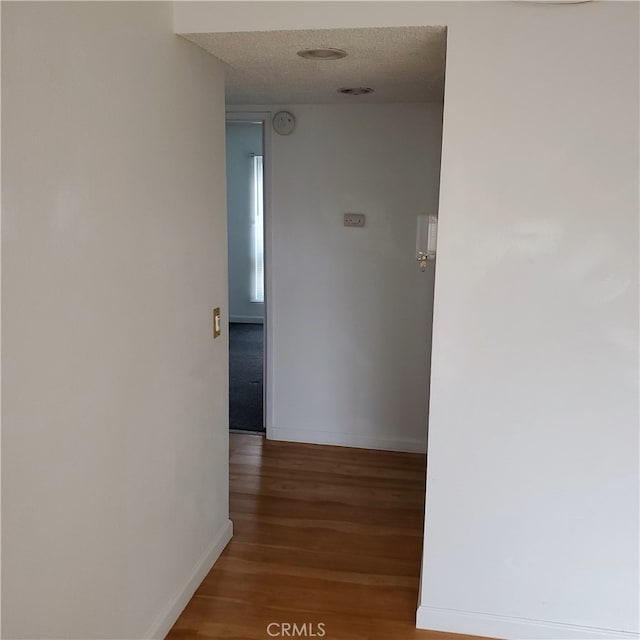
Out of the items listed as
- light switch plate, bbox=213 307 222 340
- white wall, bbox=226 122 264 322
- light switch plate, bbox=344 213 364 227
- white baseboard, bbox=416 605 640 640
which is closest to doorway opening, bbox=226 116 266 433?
white wall, bbox=226 122 264 322

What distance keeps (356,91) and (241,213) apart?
5040 mm

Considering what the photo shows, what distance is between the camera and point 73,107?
63.1 inches

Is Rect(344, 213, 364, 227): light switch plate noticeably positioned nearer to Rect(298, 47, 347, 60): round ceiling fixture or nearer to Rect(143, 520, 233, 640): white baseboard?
Rect(298, 47, 347, 60): round ceiling fixture

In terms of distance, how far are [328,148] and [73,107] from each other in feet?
8.31

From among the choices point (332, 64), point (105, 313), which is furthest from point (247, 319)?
point (105, 313)

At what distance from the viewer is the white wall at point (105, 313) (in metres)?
1.43

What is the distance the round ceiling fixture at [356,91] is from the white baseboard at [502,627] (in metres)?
2.49

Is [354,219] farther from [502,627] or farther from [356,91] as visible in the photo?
[502,627]

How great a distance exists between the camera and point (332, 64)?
272 cm

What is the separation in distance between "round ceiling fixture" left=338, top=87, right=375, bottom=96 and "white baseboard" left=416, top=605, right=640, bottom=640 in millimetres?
2486

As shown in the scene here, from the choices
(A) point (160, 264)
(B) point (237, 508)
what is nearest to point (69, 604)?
(A) point (160, 264)

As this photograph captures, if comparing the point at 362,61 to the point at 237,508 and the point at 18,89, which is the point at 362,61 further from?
the point at 237,508

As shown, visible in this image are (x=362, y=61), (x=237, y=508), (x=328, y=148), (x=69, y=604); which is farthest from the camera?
(x=328, y=148)

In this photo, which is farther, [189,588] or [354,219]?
[354,219]
